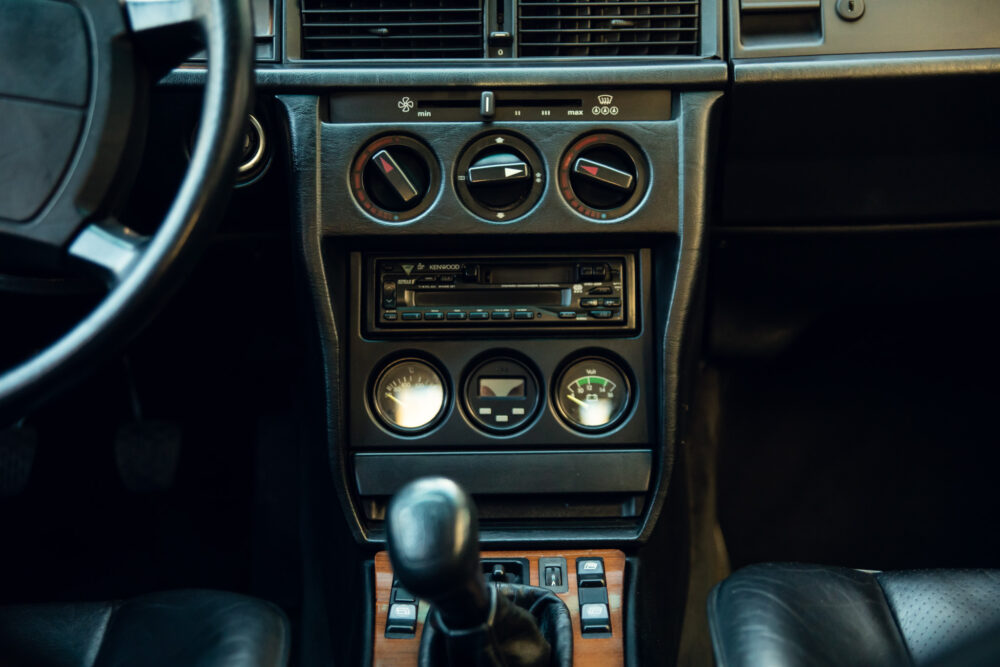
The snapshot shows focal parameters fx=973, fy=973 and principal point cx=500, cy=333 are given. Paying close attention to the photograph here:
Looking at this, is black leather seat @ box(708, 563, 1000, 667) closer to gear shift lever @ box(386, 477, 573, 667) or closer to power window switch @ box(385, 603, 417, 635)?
gear shift lever @ box(386, 477, 573, 667)

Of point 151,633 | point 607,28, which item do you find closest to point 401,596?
point 151,633

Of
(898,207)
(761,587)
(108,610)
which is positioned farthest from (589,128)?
(108,610)

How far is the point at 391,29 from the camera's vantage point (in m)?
1.31

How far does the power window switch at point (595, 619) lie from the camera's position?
122 cm

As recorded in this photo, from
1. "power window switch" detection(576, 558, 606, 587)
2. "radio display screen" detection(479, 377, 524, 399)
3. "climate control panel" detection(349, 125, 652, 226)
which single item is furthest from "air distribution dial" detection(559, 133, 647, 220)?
"power window switch" detection(576, 558, 606, 587)

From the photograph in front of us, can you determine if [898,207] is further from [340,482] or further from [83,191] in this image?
[83,191]

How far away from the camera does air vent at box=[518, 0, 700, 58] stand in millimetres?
1298

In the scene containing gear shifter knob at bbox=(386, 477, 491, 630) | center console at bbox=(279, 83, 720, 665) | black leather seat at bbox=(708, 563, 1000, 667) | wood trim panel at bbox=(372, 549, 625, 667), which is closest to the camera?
gear shifter knob at bbox=(386, 477, 491, 630)

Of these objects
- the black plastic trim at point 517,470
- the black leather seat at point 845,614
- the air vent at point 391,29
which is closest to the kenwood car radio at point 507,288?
the black plastic trim at point 517,470

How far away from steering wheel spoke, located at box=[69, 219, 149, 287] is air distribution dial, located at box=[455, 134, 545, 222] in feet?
1.71

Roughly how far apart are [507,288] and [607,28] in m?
0.38

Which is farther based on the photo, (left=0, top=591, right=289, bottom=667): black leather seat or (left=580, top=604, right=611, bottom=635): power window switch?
(left=580, top=604, right=611, bottom=635): power window switch

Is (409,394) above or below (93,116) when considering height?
below

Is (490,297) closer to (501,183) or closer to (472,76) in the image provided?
(501,183)
